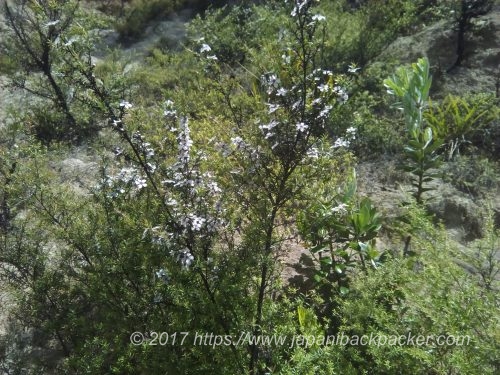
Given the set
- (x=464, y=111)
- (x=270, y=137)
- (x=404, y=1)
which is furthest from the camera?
(x=404, y=1)

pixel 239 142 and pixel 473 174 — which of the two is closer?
pixel 239 142

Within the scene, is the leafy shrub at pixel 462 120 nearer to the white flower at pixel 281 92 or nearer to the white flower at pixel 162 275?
the white flower at pixel 281 92

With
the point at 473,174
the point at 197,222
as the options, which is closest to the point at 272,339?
the point at 197,222

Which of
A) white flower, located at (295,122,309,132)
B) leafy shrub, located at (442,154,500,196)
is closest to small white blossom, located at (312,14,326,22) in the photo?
white flower, located at (295,122,309,132)

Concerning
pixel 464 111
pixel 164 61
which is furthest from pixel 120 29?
→ pixel 464 111

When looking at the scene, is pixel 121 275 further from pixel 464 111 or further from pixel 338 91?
pixel 464 111

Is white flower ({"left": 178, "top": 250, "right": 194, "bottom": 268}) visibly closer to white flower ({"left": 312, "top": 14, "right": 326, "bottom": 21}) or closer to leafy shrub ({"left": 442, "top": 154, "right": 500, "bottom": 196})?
white flower ({"left": 312, "top": 14, "right": 326, "bottom": 21})

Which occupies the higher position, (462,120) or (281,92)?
(281,92)

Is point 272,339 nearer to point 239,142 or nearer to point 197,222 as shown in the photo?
point 197,222

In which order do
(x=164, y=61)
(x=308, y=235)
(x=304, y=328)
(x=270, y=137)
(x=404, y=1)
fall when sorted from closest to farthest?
(x=270, y=137)
(x=304, y=328)
(x=308, y=235)
(x=404, y=1)
(x=164, y=61)

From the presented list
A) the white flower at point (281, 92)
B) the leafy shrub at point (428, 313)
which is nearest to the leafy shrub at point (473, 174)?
the leafy shrub at point (428, 313)

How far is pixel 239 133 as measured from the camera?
2.70m

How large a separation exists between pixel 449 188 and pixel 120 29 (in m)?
7.60

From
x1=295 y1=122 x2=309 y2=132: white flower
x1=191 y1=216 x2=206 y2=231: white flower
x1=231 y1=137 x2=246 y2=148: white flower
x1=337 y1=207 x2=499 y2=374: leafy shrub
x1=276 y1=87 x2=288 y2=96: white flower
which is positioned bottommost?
x1=337 y1=207 x2=499 y2=374: leafy shrub
